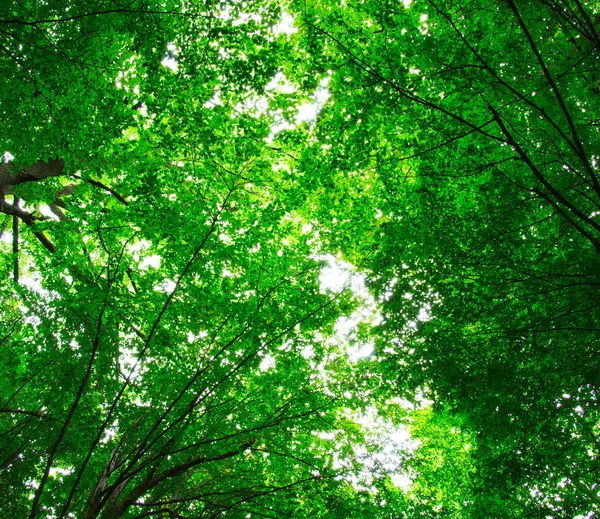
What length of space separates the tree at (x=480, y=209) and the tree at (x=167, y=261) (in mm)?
798

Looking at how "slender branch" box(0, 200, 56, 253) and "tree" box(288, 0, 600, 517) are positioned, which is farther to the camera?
"slender branch" box(0, 200, 56, 253)

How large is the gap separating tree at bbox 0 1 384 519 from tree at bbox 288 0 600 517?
798 mm

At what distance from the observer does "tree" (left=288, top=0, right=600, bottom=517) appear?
319 cm

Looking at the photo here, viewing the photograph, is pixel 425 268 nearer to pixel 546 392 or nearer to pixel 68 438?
pixel 546 392

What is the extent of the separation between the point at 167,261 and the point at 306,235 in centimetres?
180

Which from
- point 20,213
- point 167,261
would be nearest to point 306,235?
point 167,261

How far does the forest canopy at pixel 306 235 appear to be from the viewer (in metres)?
3.30

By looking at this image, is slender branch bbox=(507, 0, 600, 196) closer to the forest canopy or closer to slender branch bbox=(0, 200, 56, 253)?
the forest canopy

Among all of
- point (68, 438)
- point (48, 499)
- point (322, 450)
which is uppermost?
point (322, 450)

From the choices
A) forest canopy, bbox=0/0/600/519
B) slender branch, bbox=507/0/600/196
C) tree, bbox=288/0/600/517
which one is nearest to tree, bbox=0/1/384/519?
forest canopy, bbox=0/0/600/519

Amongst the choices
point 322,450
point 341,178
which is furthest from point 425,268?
point 322,450

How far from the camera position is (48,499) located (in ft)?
15.9

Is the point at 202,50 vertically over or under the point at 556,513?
over

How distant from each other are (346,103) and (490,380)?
3.13 meters
